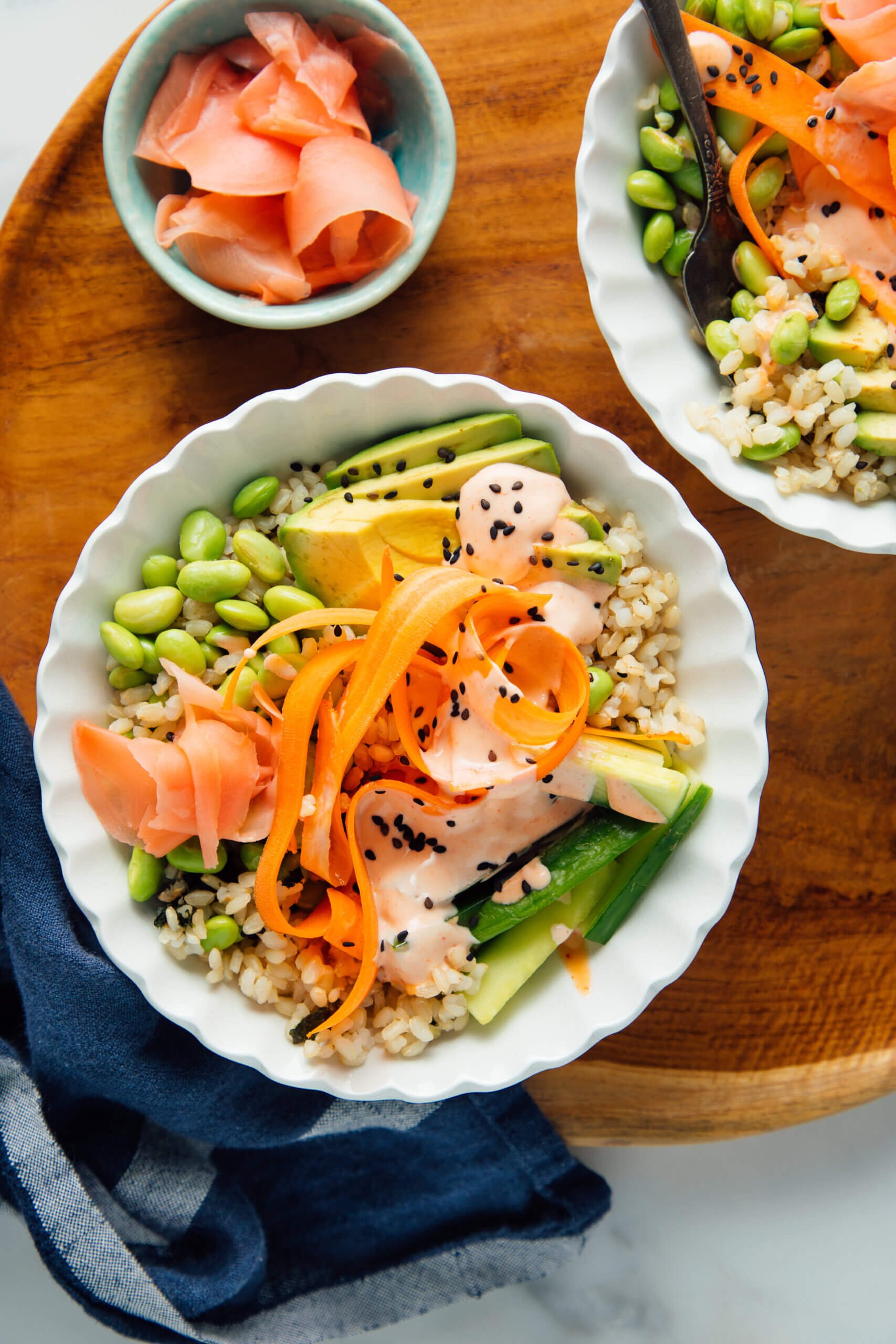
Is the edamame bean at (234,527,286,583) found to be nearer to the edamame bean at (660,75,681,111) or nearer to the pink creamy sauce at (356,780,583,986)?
the pink creamy sauce at (356,780,583,986)

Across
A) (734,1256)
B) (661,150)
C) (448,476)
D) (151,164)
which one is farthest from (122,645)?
(734,1256)

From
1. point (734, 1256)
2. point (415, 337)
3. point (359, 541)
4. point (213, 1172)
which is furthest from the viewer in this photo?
point (734, 1256)

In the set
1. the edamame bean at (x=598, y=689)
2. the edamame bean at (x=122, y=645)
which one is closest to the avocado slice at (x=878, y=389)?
the edamame bean at (x=598, y=689)

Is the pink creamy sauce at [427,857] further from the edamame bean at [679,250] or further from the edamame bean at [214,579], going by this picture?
the edamame bean at [679,250]

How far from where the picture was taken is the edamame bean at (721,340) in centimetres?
208

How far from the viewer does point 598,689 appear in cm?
196

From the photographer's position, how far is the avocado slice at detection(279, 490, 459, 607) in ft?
6.38

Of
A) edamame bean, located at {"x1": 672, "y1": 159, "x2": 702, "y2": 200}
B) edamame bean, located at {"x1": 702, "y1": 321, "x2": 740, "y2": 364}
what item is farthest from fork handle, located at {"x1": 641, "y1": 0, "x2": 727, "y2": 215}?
edamame bean, located at {"x1": 702, "y1": 321, "x2": 740, "y2": 364}

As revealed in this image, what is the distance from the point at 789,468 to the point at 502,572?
0.64 metres

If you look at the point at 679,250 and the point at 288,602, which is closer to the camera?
the point at 288,602

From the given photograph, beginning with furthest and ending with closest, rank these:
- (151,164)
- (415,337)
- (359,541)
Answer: (415,337), (151,164), (359,541)

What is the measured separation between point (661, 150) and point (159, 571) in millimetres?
1286

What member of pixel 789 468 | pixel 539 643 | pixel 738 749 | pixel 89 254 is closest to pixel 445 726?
pixel 539 643

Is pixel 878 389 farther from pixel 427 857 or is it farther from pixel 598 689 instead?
pixel 427 857
